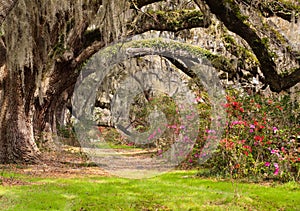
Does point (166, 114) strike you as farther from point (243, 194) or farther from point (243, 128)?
point (243, 194)

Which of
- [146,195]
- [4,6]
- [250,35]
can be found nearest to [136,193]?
[146,195]

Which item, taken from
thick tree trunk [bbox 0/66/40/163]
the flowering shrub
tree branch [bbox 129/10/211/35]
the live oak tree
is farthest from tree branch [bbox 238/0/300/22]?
thick tree trunk [bbox 0/66/40/163]

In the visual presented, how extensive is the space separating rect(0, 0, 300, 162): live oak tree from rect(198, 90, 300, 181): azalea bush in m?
0.99

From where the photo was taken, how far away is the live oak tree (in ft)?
20.6

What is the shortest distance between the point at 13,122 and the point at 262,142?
211 inches

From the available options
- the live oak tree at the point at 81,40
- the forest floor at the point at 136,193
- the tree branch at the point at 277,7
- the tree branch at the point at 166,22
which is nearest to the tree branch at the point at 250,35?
the live oak tree at the point at 81,40


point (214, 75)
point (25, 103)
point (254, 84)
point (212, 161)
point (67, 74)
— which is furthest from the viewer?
point (214, 75)

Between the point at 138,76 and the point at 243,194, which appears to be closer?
the point at 243,194

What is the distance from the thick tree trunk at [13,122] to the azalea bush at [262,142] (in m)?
4.31

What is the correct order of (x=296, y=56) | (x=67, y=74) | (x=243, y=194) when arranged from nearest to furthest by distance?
(x=243, y=194), (x=296, y=56), (x=67, y=74)

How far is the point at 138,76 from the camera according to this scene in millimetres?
21594

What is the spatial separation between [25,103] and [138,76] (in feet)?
41.5

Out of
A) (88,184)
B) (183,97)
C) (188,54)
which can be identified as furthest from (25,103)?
(188,54)

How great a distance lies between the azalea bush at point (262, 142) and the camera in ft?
21.9
